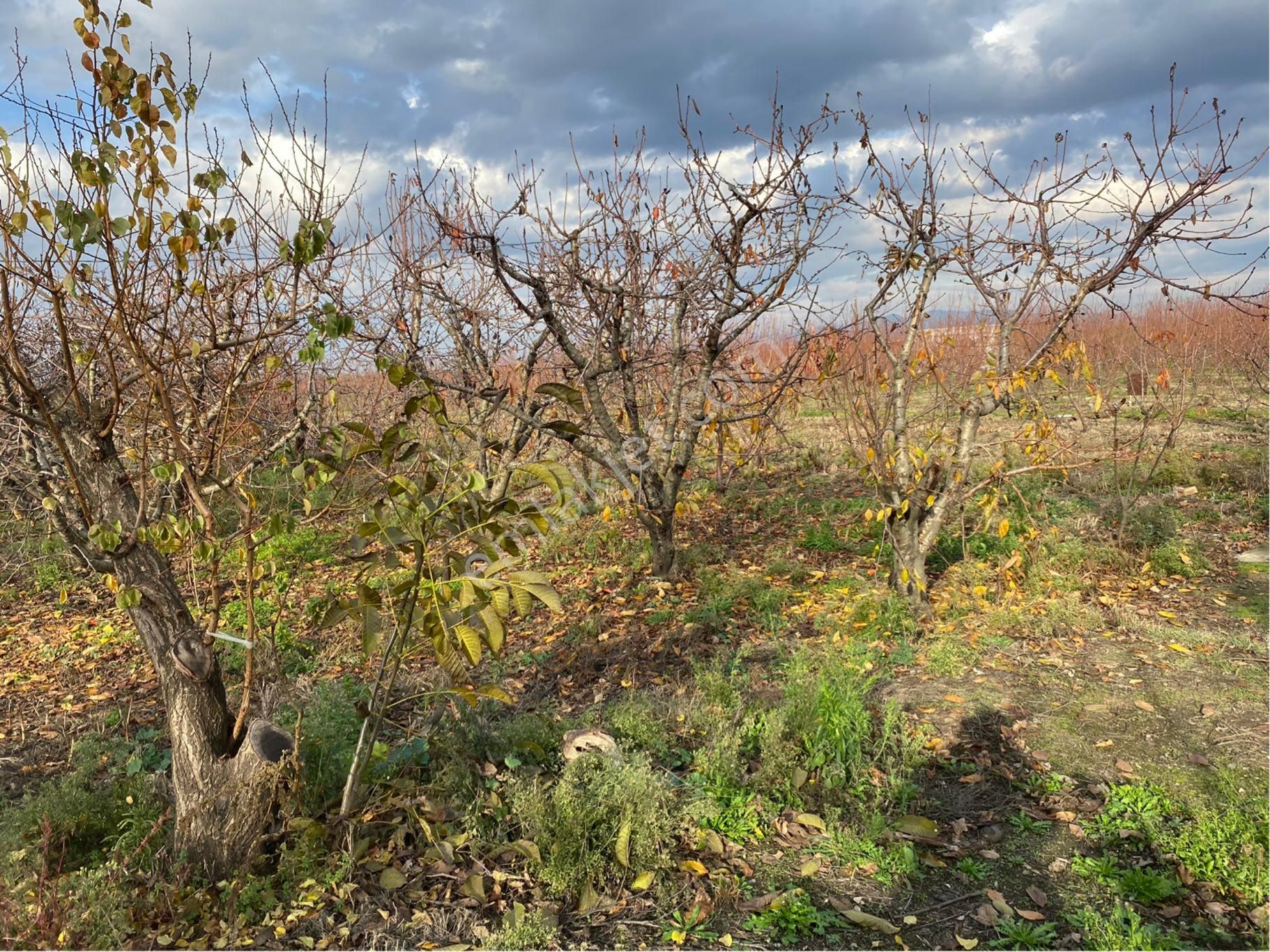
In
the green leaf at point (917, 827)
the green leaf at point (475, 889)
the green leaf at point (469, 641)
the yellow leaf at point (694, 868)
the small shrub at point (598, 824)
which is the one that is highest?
the green leaf at point (469, 641)

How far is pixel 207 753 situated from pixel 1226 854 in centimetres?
310

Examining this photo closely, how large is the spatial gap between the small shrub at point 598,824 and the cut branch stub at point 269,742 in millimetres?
709

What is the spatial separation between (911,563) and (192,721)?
142 inches

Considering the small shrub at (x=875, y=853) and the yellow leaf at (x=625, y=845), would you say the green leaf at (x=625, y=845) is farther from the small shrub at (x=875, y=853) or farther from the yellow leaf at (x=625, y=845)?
the small shrub at (x=875, y=853)

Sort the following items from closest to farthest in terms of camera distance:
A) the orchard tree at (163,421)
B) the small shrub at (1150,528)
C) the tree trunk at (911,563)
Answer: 1. the orchard tree at (163,421)
2. the tree trunk at (911,563)
3. the small shrub at (1150,528)

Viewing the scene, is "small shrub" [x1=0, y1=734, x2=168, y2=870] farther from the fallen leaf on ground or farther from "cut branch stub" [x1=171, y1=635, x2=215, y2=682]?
the fallen leaf on ground

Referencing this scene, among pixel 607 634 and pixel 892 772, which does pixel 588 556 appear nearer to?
pixel 607 634

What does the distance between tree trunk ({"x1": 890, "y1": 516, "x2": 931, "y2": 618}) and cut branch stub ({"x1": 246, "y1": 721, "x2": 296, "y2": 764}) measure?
322 centimetres

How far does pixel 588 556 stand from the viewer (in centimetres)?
573

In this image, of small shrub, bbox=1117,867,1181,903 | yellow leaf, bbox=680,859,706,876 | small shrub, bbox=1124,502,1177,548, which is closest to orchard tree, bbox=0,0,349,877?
yellow leaf, bbox=680,859,706,876

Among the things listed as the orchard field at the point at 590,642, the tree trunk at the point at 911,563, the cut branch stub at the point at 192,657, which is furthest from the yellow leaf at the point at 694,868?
the tree trunk at the point at 911,563

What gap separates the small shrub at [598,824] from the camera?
228cm

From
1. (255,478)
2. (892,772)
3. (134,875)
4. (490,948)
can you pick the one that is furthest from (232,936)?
(255,478)

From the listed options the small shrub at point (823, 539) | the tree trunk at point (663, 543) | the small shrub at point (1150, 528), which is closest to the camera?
the tree trunk at point (663, 543)
